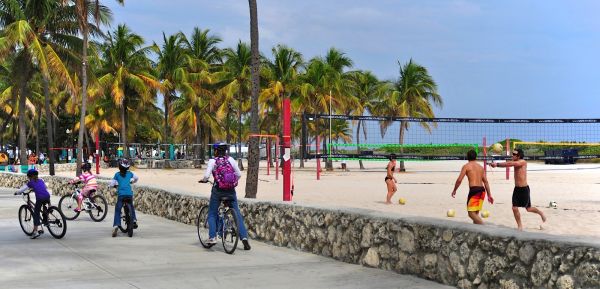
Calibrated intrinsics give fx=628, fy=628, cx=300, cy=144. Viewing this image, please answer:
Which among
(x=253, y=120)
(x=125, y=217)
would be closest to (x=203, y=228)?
(x=125, y=217)

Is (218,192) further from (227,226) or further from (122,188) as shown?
(122,188)

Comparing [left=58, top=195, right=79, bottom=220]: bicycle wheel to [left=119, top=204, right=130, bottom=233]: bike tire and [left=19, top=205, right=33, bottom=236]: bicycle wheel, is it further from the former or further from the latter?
[left=119, top=204, right=130, bottom=233]: bike tire

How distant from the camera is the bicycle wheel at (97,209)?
1379 cm

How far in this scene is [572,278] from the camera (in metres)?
5.02

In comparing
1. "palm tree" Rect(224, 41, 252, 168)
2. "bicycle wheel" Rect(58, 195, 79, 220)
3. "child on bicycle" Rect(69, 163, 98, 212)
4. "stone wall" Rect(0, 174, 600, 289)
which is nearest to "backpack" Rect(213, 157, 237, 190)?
"stone wall" Rect(0, 174, 600, 289)

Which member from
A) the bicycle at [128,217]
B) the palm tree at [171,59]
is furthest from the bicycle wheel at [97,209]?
the palm tree at [171,59]

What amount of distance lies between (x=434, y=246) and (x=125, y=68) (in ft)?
140

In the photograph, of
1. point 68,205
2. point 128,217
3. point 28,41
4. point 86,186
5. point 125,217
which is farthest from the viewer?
point 28,41

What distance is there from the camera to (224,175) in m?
8.92

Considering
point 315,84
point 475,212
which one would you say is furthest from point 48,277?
point 315,84

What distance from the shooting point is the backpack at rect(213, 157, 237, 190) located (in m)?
8.89

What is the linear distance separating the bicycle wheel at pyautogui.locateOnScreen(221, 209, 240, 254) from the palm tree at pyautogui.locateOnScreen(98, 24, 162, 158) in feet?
125

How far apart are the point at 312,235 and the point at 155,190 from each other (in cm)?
705

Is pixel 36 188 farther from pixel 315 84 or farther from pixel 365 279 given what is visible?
pixel 315 84
